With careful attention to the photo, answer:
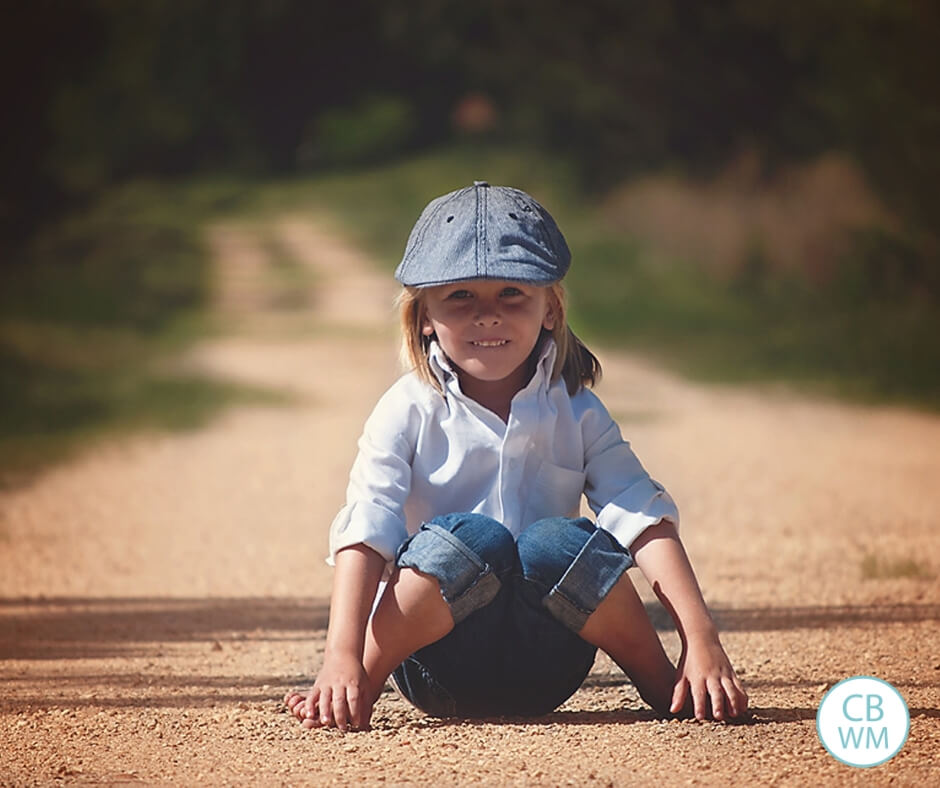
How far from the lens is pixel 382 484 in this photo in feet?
10.5

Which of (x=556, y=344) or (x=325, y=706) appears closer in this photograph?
→ (x=325, y=706)

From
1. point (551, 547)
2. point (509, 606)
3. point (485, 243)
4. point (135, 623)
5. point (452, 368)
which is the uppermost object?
point (485, 243)

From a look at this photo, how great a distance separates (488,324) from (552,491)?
388 millimetres

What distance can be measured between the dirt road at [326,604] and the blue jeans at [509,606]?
0.09 metres

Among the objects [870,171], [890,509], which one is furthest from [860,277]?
[890,509]

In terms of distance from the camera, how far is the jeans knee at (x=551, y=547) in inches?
122

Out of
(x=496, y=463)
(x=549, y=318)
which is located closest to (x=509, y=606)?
(x=496, y=463)

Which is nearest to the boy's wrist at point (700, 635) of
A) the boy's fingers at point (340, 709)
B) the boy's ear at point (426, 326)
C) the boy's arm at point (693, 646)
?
the boy's arm at point (693, 646)

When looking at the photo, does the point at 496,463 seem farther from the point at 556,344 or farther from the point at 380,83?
the point at 380,83

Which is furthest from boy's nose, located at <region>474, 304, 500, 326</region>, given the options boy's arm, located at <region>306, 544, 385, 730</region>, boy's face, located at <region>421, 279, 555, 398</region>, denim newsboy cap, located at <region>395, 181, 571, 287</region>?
boy's arm, located at <region>306, 544, 385, 730</region>

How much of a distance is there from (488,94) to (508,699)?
596 inches

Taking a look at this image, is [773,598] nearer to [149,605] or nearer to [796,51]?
[149,605]

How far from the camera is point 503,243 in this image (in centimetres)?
320

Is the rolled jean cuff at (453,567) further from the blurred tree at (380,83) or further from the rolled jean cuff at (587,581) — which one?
the blurred tree at (380,83)
